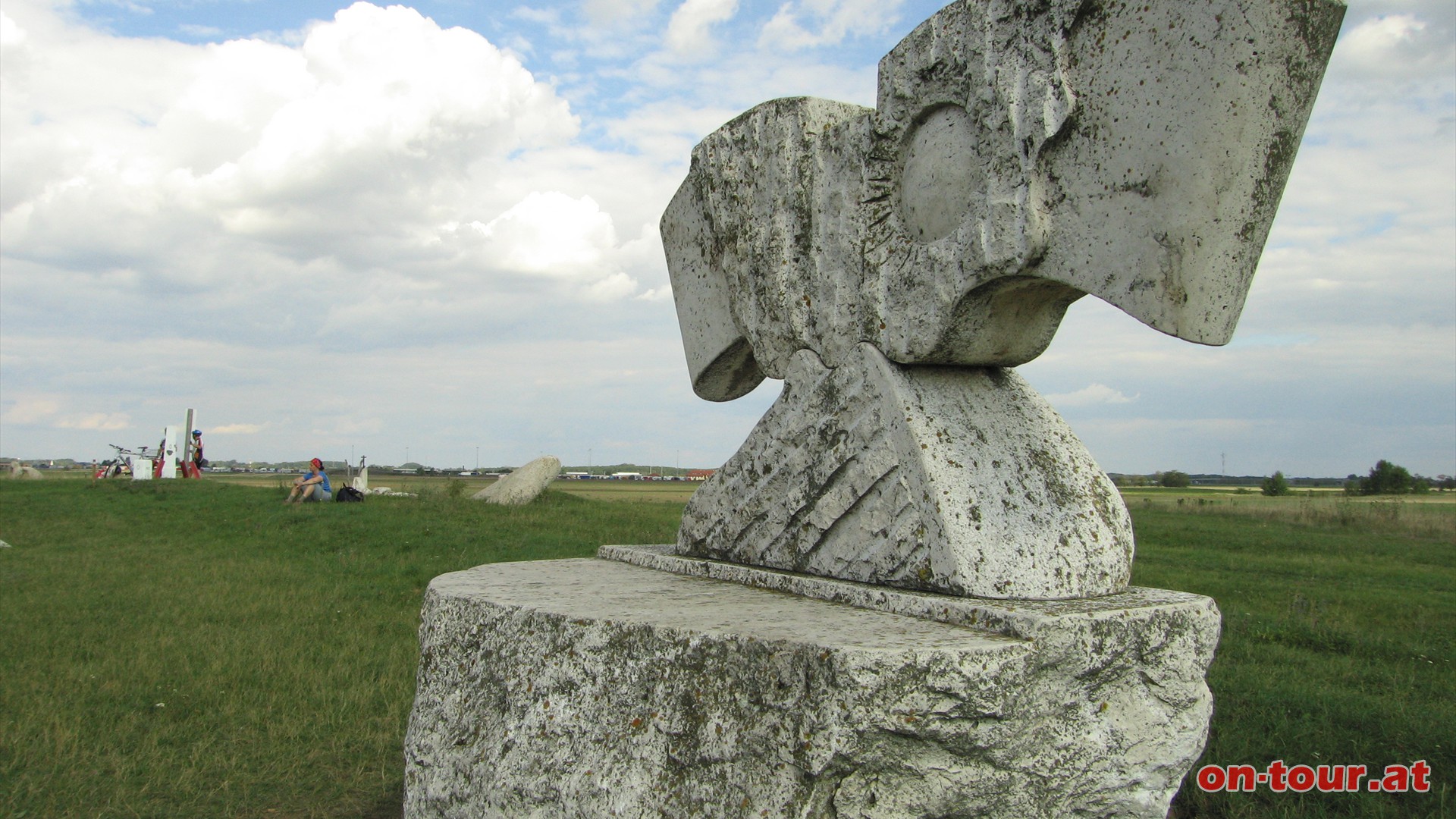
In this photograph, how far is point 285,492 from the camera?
1566 centimetres

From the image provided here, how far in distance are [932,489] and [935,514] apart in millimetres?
79

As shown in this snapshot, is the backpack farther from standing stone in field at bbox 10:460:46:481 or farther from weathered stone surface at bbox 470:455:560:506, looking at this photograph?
standing stone in field at bbox 10:460:46:481

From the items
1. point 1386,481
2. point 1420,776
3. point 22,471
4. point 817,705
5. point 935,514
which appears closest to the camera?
point 817,705

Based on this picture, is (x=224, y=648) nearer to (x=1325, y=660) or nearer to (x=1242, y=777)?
(x=1242, y=777)

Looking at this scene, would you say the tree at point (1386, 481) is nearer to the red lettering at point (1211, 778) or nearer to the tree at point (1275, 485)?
the tree at point (1275, 485)

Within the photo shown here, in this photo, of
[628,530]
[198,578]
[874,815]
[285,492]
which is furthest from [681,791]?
[285,492]

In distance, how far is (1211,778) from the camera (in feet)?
13.2

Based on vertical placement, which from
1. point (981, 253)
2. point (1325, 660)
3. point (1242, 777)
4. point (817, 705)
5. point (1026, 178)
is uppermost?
point (1026, 178)

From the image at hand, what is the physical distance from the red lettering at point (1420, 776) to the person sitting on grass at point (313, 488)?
43.7 feet

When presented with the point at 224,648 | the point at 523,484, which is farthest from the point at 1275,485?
the point at 224,648

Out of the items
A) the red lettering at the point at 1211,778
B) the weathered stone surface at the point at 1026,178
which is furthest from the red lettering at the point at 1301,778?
the weathered stone surface at the point at 1026,178

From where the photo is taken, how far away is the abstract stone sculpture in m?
2.55

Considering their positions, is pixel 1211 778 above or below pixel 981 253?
below

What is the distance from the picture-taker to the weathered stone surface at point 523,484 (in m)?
15.1
